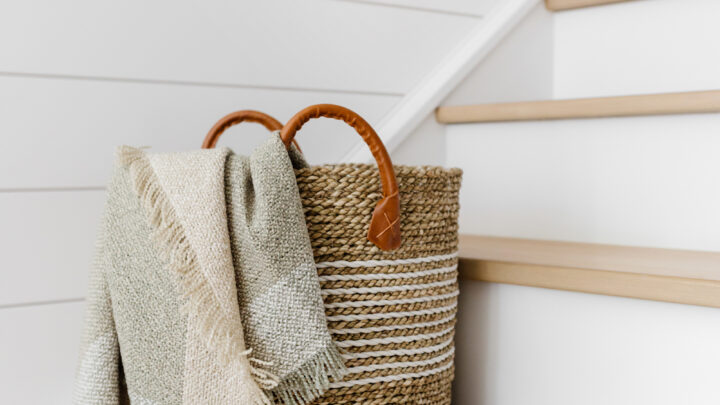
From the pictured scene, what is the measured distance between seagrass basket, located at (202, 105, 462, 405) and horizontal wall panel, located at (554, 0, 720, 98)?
2.01ft

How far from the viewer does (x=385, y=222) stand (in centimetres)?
86

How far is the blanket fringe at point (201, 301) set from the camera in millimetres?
770

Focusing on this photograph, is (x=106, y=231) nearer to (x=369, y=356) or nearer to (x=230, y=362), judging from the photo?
(x=230, y=362)

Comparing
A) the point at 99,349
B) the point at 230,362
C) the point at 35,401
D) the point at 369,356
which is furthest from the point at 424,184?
the point at 35,401

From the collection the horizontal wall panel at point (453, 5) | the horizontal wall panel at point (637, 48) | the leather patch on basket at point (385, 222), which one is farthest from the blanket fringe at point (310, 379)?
the horizontal wall panel at point (637, 48)

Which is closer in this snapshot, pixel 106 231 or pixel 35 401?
pixel 106 231

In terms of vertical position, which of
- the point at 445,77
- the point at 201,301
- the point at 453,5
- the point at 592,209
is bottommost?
the point at 201,301

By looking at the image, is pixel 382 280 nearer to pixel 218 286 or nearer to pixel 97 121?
pixel 218 286

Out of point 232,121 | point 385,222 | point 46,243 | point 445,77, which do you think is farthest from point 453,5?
point 46,243

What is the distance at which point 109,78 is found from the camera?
3.45 feet

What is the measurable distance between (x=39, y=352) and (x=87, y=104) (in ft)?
1.15

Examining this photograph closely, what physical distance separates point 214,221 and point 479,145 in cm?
70

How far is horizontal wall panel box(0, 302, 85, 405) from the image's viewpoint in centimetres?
98

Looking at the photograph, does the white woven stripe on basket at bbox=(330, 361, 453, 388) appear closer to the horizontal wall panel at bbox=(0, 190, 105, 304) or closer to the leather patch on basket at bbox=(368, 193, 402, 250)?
the leather patch on basket at bbox=(368, 193, 402, 250)
